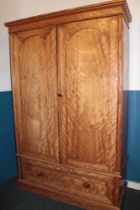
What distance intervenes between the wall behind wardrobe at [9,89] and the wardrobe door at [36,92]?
0.32 meters

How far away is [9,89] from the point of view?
2.43 m

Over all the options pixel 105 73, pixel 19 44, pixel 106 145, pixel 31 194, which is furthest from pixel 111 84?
pixel 31 194

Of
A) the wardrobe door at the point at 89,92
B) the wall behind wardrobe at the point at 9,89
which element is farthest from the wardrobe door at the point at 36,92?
the wall behind wardrobe at the point at 9,89

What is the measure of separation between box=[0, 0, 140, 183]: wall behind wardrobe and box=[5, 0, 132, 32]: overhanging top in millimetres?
337

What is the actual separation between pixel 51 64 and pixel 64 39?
268mm

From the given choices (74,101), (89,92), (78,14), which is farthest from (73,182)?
(78,14)

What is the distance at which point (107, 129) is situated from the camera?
1701mm

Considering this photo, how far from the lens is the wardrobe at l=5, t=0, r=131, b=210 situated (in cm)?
164

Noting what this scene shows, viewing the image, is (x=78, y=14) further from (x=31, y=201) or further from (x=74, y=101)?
(x=31, y=201)

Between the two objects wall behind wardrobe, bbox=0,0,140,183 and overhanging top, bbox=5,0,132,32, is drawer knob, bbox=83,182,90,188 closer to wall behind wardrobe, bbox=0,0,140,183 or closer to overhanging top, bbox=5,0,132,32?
Answer: wall behind wardrobe, bbox=0,0,140,183

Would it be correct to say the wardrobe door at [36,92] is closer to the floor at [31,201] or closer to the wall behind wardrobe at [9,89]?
the wall behind wardrobe at [9,89]

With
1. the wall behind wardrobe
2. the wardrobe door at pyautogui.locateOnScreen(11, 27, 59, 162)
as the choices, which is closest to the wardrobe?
the wardrobe door at pyautogui.locateOnScreen(11, 27, 59, 162)

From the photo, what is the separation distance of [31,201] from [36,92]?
1136 mm

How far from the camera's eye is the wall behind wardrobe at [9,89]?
2.01 metres
